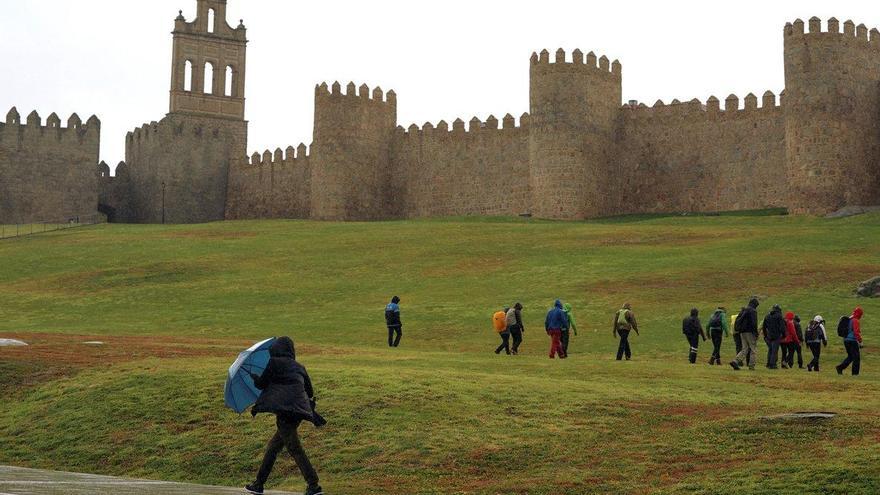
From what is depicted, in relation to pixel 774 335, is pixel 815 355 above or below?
below

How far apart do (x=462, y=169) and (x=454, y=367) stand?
51.8 meters

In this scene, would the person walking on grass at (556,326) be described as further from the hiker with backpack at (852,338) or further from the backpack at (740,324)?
the hiker with backpack at (852,338)

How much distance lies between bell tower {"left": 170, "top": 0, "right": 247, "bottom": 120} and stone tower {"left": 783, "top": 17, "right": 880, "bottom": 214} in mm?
43946

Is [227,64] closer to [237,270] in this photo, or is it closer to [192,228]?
[192,228]

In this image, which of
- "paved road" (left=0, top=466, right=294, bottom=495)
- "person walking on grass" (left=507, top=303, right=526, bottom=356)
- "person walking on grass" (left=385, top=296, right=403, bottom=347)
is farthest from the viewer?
"person walking on grass" (left=385, top=296, right=403, bottom=347)

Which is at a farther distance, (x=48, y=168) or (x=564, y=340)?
(x=48, y=168)

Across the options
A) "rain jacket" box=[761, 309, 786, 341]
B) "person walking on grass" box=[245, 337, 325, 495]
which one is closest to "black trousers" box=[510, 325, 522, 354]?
"rain jacket" box=[761, 309, 786, 341]

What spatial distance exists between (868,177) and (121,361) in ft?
151

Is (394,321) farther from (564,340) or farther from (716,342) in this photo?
(716,342)

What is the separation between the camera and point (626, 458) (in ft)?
54.6

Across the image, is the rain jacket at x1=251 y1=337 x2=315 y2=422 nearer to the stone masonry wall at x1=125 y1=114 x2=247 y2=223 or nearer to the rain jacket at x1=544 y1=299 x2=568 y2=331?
the rain jacket at x1=544 y1=299 x2=568 y2=331

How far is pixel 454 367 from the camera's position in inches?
1003

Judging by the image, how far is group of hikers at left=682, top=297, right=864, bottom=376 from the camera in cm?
2664

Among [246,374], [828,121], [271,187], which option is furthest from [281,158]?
[246,374]
